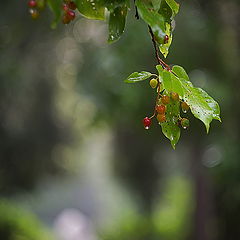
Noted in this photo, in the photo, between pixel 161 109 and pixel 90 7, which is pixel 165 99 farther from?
pixel 90 7

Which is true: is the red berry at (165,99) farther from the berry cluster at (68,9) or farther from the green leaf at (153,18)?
the berry cluster at (68,9)

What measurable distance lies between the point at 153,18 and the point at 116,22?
116 millimetres

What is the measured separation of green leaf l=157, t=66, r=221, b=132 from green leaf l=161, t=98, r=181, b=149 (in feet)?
0.14

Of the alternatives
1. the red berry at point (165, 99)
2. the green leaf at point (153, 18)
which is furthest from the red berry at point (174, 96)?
the green leaf at point (153, 18)

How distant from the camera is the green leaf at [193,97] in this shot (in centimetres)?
95

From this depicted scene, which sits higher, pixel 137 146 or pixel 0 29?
pixel 0 29

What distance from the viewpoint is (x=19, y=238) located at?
225 inches

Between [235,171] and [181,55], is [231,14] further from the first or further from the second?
[235,171]

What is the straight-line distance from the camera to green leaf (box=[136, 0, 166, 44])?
89 cm

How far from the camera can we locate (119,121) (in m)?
4.68

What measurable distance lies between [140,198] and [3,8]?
3958 mm

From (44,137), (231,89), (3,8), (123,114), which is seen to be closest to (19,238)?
(44,137)

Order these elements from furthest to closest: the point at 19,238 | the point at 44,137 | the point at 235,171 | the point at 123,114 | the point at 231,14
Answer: the point at 44,137 → the point at 19,238 → the point at 231,14 → the point at 123,114 → the point at 235,171

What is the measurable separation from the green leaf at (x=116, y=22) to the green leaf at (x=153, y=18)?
3.1 inches
